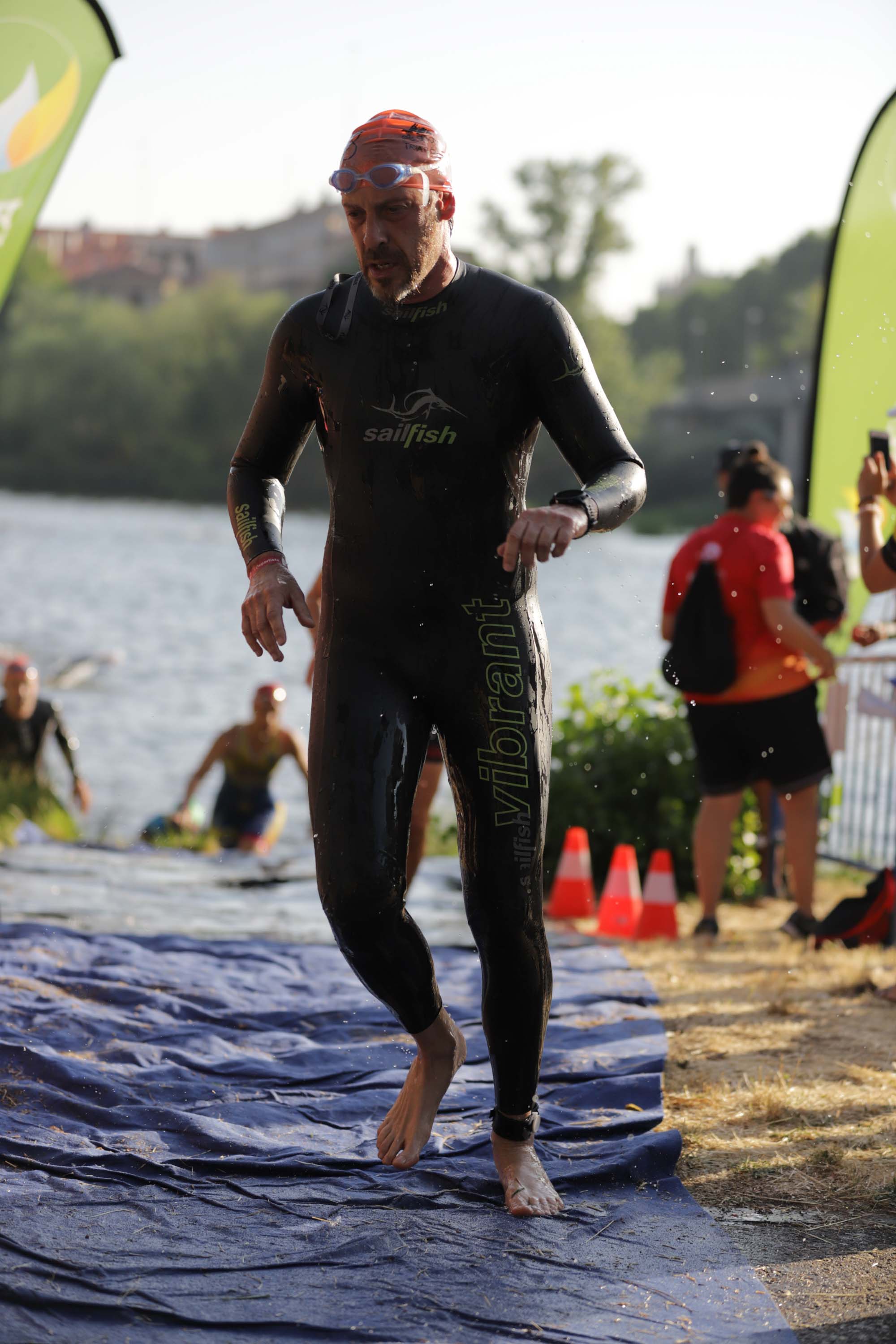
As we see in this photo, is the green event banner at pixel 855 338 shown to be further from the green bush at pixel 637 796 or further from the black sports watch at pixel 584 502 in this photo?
the black sports watch at pixel 584 502

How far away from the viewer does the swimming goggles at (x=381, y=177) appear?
298 centimetres

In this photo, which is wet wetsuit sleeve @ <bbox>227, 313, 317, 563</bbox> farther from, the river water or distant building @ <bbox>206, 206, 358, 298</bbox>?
distant building @ <bbox>206, 206, 358, 298</bbox>

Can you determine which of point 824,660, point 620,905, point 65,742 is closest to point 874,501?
point 824,660

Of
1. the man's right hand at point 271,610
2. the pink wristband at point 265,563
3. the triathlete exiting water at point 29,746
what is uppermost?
the pink wristband at point 265,563

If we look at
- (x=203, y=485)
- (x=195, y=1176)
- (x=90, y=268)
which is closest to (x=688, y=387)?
(x=203, y=485)

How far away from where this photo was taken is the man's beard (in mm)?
3012

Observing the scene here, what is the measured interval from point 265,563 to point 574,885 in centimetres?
458

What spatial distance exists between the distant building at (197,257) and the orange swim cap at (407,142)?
79329mm

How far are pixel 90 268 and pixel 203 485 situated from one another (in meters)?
57.1

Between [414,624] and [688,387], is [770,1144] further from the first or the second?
[688,387]

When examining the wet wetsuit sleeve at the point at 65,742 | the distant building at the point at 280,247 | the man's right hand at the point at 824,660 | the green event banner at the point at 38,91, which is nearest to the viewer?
the man's right hand at the point at 824,660

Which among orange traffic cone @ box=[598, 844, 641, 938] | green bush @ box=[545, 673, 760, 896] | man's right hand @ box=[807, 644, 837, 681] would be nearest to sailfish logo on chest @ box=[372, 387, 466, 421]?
man's right hand @ box=[807, 644, 837, 681]

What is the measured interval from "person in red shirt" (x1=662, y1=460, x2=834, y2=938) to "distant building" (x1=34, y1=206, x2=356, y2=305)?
7653cm

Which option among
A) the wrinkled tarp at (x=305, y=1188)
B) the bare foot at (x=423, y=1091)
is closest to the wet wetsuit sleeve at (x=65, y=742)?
the wrinkled tarp at (x=305, y=1188)
